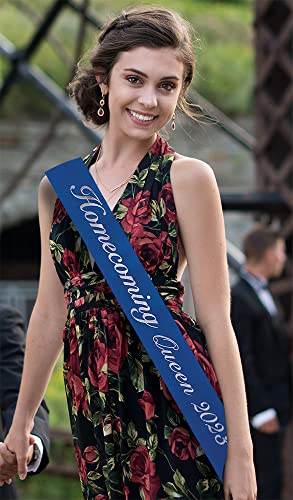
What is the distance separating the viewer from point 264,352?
521 cm

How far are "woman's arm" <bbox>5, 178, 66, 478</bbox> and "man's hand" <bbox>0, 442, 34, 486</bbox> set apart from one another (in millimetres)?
90

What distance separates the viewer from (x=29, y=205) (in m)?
8.54

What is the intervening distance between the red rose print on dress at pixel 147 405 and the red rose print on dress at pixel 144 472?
0.07 meters

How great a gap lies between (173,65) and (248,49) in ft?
27.3

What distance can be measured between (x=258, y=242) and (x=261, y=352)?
525 mm

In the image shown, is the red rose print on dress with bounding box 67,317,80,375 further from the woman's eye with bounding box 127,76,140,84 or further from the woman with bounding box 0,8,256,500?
the woman's eye with bounding box 127,76,140,84

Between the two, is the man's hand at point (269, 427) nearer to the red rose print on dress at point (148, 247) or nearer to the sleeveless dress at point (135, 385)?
the sleeveless dress at point (135, 385)

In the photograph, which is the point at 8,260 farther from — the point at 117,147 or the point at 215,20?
the point at 117,147

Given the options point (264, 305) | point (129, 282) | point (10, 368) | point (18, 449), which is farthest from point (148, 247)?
point (264, 305)

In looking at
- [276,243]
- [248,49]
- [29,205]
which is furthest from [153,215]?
[248,49]

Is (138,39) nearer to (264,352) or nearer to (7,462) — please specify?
(7,462)

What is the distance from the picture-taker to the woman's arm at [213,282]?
2.16 meters

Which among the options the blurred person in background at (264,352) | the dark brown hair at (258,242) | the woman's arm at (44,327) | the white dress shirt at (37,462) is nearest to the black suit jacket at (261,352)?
the blurred person in background at (264,352)

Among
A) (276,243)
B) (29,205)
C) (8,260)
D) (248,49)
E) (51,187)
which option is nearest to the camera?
(51,187)
